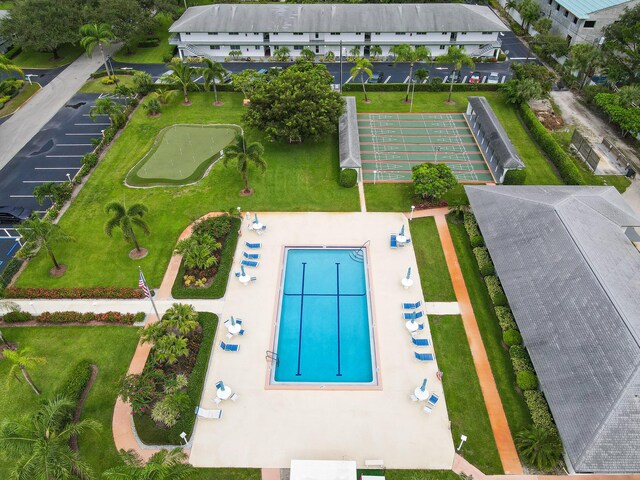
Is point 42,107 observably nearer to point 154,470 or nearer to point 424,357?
point 154,470

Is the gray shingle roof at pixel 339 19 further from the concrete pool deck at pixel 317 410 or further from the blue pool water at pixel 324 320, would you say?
the concrete pool deck at pixel 317 410

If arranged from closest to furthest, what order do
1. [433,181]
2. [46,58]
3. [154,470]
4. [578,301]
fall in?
[154,470] → [578,301] → [433,181] → [46,58]

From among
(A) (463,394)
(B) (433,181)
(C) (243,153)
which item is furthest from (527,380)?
(C) (243,153)

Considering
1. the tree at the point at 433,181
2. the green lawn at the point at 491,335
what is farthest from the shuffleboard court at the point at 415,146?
the green lawn at the point at 491,335

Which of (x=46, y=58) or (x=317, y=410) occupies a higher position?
(x=46, y=58)

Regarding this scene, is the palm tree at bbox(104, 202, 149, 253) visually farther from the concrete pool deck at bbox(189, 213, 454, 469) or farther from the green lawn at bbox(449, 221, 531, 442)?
the green lawn at bbox(449, 221, 531, 442)

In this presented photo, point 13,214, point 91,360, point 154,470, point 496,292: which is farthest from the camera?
point 13,214
